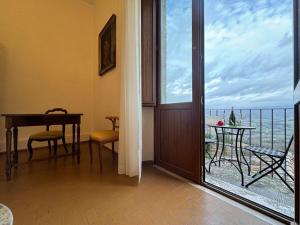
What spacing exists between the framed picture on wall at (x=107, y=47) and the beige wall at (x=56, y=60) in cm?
15

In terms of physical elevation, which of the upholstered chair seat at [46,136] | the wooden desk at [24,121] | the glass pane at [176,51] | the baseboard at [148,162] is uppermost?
the glass pane at [176,51]

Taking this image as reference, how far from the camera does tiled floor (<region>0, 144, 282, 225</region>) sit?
1365mm

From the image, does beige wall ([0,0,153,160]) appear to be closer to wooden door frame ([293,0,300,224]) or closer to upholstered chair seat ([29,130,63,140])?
upholstered chair seat ([29,130,63,140])

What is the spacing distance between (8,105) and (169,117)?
3203 mm

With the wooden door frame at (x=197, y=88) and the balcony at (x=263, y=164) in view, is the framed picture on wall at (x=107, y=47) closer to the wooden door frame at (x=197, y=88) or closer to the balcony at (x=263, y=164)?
the wooden door frame at (x=197, y=88)

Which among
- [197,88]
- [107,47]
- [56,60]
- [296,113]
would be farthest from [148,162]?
[56,60]

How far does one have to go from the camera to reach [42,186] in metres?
1.97

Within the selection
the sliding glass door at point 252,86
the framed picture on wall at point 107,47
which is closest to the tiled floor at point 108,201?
the sliding glass door at point 252,86

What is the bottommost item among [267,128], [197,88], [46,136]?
[46,136]

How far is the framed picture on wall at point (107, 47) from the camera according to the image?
345cm

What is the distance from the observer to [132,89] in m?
2.26

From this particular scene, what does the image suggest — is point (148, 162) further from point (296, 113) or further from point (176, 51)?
point (296, 113)

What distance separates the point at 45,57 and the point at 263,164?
14.9 ft

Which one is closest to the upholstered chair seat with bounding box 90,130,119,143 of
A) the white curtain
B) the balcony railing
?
the white curtain
